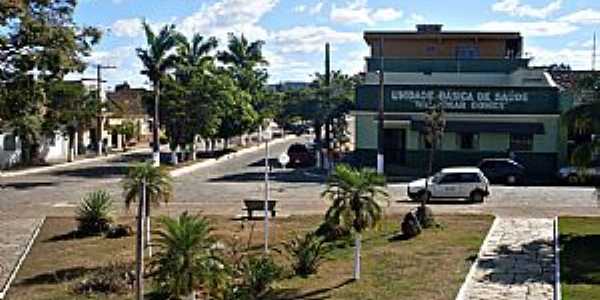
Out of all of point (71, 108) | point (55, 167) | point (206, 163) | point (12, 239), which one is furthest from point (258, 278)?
point (71, 108)

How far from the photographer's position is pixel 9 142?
187ft

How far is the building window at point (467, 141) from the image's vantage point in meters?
Result: 49.3

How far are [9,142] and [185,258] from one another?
1732 inches

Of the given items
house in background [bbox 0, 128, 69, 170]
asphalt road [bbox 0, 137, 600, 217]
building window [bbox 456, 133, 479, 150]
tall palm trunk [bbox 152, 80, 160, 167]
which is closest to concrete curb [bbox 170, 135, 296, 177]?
asphalt road [bbox 0, 137, 600, 217]

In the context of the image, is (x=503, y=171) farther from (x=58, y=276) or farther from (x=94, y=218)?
(x=58, y=276)

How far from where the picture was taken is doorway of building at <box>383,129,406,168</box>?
51.0 metres

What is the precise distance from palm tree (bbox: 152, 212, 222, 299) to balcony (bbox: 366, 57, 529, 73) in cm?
4193

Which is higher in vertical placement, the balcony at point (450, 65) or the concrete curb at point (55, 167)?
the balcony at point (450, 65)

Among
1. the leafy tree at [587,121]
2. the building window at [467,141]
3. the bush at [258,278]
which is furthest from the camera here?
the building window at [467,141]

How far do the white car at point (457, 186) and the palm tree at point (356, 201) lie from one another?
50.0ft

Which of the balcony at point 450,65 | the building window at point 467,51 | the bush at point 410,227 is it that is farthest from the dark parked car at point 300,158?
the bush at point 410,227

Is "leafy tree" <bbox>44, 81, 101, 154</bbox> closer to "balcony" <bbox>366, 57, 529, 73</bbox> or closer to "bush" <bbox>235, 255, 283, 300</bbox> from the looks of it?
"balcony" <bbox>366, 57, 529, 73</bbox>

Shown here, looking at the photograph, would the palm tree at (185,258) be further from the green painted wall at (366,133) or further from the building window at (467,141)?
the building window at (467,141)

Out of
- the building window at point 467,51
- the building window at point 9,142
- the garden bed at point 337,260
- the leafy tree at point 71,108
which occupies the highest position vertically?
the building window at point 467,51
